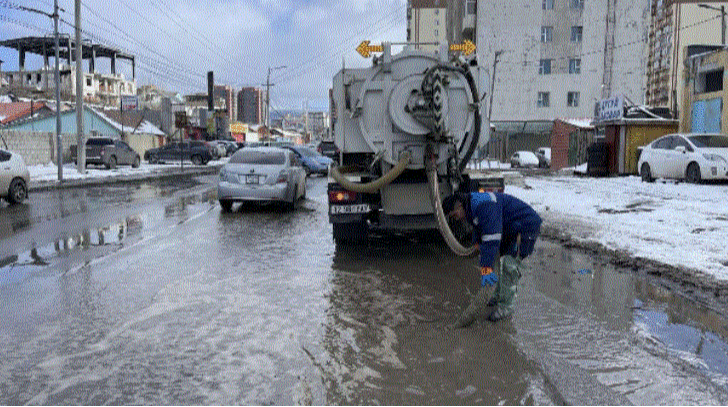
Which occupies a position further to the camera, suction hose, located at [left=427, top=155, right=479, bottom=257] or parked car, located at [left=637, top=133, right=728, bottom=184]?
parked car, located at [left=637, top=133, right=728, bottom=184]

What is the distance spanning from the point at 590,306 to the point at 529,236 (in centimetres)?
121

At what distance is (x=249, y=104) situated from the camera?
151875 mm

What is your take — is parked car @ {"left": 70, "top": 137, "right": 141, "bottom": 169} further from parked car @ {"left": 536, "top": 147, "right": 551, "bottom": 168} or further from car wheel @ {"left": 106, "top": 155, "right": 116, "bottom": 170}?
parked car @ {"left": 536, "top": 147, "right": 551, "bottom": 168}

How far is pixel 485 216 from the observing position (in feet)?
16.0

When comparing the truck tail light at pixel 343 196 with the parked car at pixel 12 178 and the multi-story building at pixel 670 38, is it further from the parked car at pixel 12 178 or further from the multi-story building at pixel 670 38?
the multi-story building at pixel 670 38

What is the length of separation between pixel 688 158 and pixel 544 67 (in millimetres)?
33566

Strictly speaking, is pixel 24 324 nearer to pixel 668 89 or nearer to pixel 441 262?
pixel 441 262

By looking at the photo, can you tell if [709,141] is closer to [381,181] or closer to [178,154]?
[381,181]

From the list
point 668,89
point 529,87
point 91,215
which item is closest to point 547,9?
point 529,87

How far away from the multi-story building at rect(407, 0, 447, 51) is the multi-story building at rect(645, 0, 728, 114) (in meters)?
45.5

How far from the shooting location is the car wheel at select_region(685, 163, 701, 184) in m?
17.2

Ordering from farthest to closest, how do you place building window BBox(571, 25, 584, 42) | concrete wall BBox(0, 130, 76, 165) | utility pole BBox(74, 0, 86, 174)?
building window BBox(571, 25, 584, 42), concrete wall BBox(0, 130, 76, 165), utility pole BBox(74, 0, 86, 174)

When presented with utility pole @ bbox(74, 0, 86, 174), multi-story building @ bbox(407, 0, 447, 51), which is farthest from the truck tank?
multi-story building @ bbox(407, 0, 447, 51)

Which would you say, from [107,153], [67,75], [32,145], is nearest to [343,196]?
[107,153]
